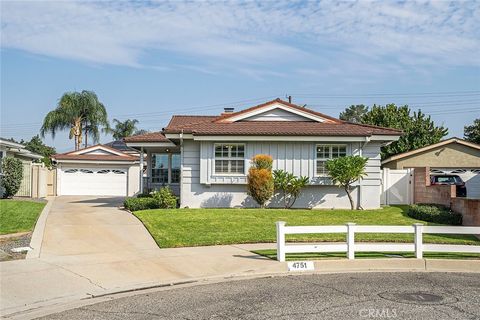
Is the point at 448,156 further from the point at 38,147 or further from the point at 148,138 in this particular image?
the point at 38,147

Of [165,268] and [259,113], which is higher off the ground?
[259,113]

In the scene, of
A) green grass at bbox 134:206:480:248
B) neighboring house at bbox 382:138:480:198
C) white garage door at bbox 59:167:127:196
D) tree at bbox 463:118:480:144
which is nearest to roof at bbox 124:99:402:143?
green grass at bbox 134:206:480:248

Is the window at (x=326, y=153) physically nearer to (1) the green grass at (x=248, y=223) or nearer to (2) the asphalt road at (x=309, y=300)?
(1) the green grass at (x=248, y=223)

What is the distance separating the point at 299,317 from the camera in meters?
7.27

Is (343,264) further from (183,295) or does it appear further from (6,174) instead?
(6,174)

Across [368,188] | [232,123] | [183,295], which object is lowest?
[183,295]

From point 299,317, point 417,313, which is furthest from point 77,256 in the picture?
point 417,313

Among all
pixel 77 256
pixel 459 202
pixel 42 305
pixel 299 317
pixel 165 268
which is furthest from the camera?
pixel 459 202

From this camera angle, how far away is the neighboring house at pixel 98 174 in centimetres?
3606

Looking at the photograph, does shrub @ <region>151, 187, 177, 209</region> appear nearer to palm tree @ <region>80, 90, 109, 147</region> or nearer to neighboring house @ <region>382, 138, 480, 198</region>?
neighboring house @ <region>382, 138, 480, 198</region>

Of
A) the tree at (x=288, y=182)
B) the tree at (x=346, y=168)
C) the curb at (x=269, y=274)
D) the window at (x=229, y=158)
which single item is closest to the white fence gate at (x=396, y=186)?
the tree at (x=346, y=168)

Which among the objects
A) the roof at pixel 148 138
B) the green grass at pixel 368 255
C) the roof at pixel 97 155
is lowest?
the green grass at pixel 368 255

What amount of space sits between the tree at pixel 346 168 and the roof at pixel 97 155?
18476mm

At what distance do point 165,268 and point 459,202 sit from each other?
12689mm
